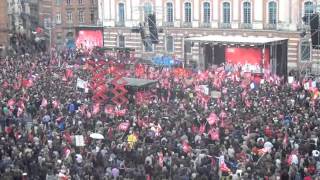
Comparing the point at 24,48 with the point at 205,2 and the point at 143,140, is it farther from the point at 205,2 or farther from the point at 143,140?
the point at 143,140

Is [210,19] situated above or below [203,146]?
above

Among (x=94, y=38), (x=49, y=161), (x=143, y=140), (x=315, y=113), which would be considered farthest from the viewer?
(x=94, y=38)

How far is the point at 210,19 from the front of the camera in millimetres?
56125

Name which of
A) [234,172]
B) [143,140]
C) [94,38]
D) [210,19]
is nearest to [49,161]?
[143,140]

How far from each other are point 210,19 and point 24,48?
22881 mm

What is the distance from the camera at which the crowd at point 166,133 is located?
20516 mm

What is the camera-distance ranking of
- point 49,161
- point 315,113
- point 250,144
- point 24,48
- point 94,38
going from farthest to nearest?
point 24,48 → point 94,38 → point 315,113 → point 250,144 → point 49,161

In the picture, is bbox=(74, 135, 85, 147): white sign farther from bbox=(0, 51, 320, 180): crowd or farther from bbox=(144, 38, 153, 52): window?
bbox=(144, 38, 153, 52): window

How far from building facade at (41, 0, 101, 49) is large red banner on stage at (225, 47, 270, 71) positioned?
28.1 meters

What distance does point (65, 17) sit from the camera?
75312 millimetres

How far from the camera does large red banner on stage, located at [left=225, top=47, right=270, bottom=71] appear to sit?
47.5m

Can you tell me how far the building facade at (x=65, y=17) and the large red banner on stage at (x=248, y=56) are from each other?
92.3 feet

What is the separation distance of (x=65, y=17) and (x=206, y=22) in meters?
24.5

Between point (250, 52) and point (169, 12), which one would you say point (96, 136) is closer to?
point (250, 52)
